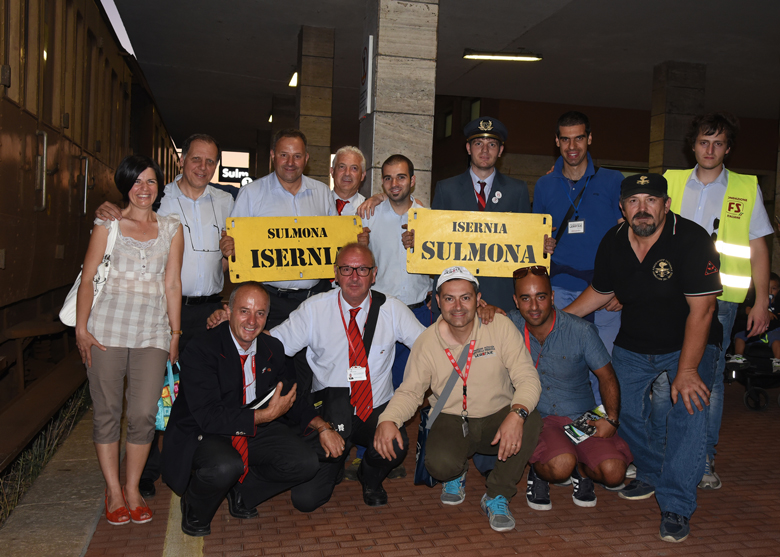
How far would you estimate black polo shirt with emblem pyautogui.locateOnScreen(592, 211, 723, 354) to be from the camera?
11.4 ft

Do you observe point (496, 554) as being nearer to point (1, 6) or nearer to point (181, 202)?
point (181, 202)

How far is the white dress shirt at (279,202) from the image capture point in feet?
14.9

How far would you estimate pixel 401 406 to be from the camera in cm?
367

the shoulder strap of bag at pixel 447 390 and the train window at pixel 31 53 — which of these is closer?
the shoulder strap of bag at pixel 447 390

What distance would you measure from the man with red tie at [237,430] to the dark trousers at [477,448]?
0.56 metres

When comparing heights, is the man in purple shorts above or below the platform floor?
above

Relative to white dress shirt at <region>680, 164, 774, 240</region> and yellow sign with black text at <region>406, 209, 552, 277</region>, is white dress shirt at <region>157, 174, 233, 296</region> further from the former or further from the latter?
white dress shirt at <region>680, 164, 774, 240</region>

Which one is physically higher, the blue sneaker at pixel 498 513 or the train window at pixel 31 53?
the train window at pixel 31 53

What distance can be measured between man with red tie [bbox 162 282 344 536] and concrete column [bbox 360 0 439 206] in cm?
300

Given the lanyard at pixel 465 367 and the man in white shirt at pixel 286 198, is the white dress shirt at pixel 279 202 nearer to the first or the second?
the man in white shirt at pixel 286 198

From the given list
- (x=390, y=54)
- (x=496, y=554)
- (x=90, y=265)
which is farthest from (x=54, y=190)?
(x=496, y=554)

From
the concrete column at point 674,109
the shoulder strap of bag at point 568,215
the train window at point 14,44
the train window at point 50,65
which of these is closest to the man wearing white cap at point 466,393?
the shoulder strap of bag at point 568,215

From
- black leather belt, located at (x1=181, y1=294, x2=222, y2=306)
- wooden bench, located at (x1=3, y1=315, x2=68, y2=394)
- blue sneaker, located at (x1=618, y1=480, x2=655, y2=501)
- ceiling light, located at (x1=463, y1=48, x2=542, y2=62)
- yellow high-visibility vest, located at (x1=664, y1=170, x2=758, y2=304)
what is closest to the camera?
blue sneaker, located at (x1=618, y1=480, x2=655, y2=501)

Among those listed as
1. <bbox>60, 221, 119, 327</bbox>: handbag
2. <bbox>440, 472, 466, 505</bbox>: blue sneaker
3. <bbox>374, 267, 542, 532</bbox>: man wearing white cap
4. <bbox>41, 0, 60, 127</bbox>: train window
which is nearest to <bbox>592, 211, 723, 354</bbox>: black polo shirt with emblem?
<bbox>374, 267, 542, 532</bbox>: man wearing white cap
